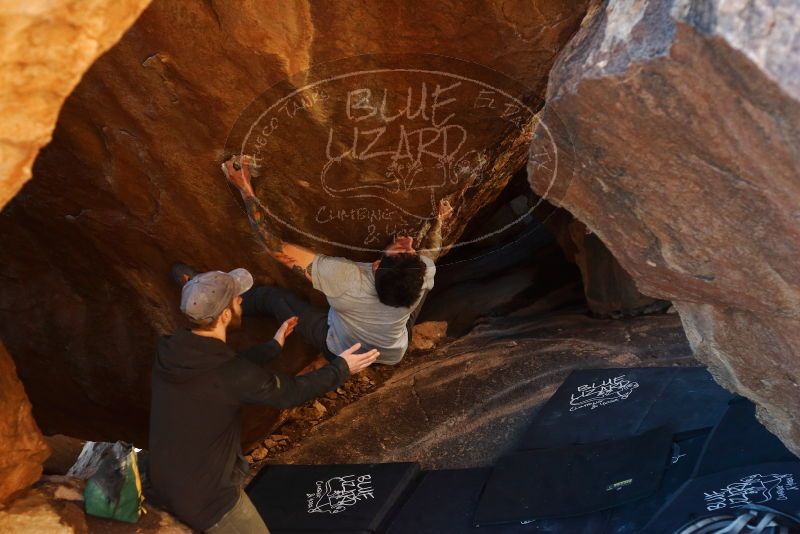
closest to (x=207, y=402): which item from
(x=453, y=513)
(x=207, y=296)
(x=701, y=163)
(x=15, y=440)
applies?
(x=207, y=296)

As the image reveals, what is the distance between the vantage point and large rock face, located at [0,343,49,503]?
95.7 inches

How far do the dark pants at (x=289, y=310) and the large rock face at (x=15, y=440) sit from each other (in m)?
1.09

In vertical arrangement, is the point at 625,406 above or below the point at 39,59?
below

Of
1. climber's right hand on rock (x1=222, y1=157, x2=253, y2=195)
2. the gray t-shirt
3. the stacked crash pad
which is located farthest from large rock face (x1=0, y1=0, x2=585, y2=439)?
the stacked crash pad

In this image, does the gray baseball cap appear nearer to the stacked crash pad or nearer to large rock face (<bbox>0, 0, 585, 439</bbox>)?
large rock face (<bbox>0, 0, 585, 439</bbox>)

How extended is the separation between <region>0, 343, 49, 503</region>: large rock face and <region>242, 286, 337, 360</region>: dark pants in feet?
3.57

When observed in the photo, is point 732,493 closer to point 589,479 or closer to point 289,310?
point 589,479

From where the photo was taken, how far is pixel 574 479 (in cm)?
321

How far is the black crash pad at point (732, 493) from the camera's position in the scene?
2.75 m

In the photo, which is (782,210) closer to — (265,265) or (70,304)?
(265,265)

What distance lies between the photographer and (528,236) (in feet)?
18.5

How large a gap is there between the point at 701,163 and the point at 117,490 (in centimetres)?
180

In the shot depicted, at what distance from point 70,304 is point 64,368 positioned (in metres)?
0.36

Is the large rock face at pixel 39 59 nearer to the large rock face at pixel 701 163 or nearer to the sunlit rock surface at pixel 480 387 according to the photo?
the large rock face at pixel 701 163
